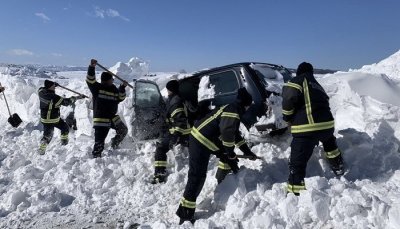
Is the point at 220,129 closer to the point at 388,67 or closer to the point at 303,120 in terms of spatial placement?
the point at 303,120

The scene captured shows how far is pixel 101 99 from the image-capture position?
26.9 feet

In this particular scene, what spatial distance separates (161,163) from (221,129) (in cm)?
210

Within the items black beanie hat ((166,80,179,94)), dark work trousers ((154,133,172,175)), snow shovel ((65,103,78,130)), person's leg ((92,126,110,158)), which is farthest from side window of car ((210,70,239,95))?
snow shovel ((65,103,78,130))

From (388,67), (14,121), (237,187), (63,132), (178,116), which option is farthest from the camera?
(388,67)

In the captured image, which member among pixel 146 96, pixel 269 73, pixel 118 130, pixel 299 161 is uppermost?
pixel 269 73

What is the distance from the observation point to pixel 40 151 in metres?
9.48

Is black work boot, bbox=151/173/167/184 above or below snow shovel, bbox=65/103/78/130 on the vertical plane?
below

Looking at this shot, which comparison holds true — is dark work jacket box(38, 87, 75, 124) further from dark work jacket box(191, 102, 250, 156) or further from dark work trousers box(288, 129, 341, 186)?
dark work trousers box(288, 129, 341, 186)

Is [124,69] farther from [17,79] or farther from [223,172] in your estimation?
[223,172]

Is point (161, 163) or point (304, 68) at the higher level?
point (304, 68)

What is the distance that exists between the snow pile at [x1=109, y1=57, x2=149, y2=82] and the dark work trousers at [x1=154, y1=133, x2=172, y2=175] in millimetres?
9765

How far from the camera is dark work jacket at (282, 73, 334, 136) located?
5.39 meters

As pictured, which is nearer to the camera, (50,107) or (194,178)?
(194,178)

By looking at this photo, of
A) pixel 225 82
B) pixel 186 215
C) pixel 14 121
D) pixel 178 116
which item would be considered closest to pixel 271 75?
pixel 225 82
